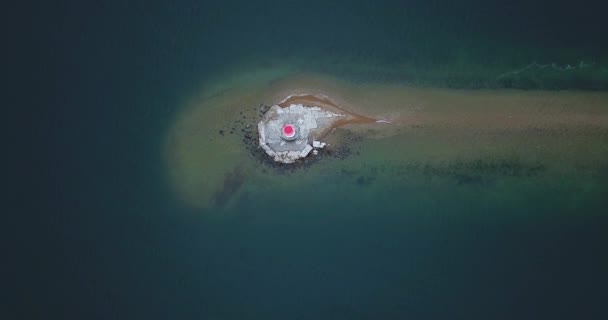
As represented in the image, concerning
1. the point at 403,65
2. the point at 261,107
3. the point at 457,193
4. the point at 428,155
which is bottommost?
the point at 457,193

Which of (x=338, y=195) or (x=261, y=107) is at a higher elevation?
(x=261, y=107)

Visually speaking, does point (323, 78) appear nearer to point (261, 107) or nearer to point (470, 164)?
point (261, 107)

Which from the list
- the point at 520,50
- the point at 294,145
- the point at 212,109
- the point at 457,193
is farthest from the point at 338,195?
the point at 520,50

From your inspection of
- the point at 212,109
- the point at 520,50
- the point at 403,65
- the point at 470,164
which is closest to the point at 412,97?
the point at 403,65

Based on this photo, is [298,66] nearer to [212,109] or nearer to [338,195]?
[212,109]

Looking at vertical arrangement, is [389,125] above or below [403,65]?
below

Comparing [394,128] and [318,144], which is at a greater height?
[394,128]
